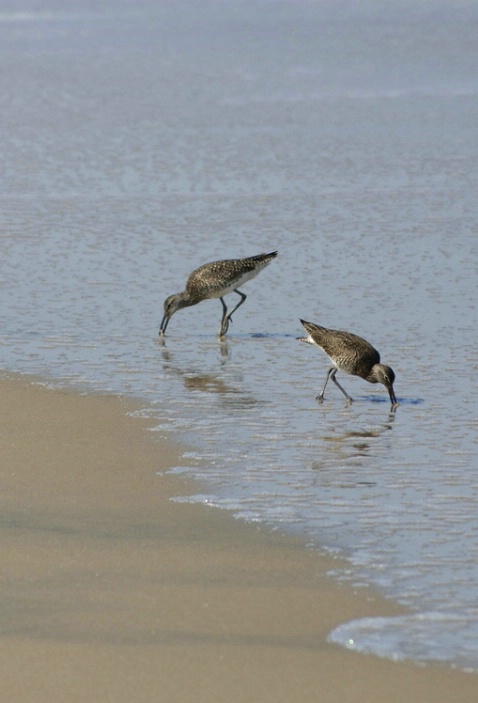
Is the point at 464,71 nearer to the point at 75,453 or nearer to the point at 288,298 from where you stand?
the point at 288,298

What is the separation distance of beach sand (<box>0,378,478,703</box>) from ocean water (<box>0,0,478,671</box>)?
0.54 feet

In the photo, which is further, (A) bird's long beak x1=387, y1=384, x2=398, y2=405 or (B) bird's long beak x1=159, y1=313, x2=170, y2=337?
(B) bird's long beak x1=159, y1=313, x2=170, y2=337

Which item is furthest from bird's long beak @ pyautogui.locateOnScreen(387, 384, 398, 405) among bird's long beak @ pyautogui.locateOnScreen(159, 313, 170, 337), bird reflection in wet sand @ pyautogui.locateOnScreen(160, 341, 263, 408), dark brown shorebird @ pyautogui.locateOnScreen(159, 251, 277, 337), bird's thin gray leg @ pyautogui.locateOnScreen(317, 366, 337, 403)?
dark brown shorebird @ pyautogui.locateOnScreen(159, 251, 277, 337)

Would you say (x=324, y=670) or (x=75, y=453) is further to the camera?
(x=75, y=453)

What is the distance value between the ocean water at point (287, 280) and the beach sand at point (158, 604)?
0.54 ft

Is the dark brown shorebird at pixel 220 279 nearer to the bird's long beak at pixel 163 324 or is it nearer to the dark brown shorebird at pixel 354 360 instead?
the bird's long beak at pixel 163 324

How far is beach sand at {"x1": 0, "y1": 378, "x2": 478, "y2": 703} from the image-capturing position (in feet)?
15.0

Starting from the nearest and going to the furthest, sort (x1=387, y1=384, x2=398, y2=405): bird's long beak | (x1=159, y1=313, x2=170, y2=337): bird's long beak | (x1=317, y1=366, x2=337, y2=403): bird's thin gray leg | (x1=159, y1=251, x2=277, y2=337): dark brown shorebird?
(x1=387, y1=384, x2=398, y2=405): bird's long beak
(x1=317, y1=366, x2=337, y2=403): bird's thin gray leg
(x1=159, y1=313, x2=170, y2=337): bird's long beak
(x1=159, y1=251, x2=277, y2=337): dark brown shorebird

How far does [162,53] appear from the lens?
32969mm

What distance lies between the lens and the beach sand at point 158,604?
457 centimetres

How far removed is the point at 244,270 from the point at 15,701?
693 centimetres

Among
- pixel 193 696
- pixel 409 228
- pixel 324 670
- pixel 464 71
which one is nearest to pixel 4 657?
pixel 193 696

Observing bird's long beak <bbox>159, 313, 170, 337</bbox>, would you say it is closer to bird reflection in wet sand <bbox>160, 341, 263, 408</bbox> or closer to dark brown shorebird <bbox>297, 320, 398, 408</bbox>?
bird reflection in wet sand <bbox>160, 341, 263, 408</bbox>

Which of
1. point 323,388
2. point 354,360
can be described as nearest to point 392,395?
point 354,360
